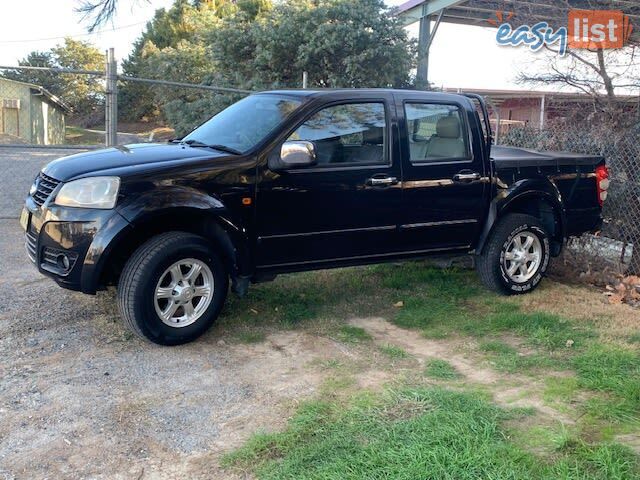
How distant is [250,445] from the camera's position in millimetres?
3350

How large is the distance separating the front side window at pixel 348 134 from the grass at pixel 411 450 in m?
2.24

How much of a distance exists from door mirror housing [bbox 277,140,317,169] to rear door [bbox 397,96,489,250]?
1.00 meters

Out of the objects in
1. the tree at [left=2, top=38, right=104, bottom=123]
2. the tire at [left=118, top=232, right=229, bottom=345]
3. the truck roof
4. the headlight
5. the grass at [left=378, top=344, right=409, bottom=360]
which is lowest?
the grass at [left=378, top=344, right=409, bottom=360]

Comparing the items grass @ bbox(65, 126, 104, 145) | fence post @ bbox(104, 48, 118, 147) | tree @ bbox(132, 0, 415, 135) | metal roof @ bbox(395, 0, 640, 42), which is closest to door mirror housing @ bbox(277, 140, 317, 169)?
fence post @ bbox(104, 48, 118, 147)

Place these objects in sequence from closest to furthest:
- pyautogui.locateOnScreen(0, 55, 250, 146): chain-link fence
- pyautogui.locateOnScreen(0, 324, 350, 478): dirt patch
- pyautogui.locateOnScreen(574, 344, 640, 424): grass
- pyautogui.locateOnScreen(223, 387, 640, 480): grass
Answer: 1. pyautogui.locateOnScreen(223, 387, 640, 480): grass
2. pyautogui.locateOnScreen(0, 324, 350, 478): dirt patch
3. pyautogui.locateOnScreen(574, 344, 640, 424): grass
4. pyautogui.locateOnScreen(0, 55, 250, 146): chain-link fence

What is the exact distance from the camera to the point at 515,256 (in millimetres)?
6332

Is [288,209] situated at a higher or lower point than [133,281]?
higher

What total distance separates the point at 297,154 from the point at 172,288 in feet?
4.42

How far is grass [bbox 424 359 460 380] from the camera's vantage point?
435 cm

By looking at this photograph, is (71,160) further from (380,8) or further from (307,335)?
(380,8)

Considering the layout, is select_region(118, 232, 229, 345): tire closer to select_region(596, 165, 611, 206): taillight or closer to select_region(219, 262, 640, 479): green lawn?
select_region(219, 262, 640, 479): green lawn

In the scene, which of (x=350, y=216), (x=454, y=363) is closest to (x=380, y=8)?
(x=350, y=216)

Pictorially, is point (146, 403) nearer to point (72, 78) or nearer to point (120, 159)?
point (120, 159)

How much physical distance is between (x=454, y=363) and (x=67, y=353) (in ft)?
8.93
